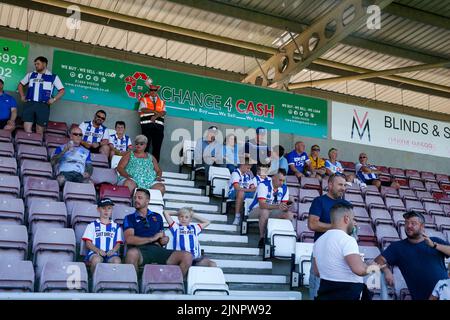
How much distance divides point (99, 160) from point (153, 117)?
149 centimetres

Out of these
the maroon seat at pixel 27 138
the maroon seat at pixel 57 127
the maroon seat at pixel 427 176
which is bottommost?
the maroon seat at pixel 27 138

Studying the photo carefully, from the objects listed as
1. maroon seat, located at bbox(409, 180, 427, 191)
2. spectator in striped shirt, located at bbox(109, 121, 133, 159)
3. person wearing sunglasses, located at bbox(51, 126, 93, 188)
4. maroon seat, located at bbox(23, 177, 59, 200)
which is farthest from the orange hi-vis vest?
maroon seat, located at bbox(409, 180, 427, 191)

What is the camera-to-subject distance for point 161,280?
4914 mm

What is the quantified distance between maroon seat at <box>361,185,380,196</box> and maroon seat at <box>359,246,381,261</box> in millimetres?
2432

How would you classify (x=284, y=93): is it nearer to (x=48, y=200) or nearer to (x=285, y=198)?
(x=285, y=198)

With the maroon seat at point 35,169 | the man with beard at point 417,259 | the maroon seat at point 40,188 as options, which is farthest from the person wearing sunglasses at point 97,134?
the man with beard at point 417,259

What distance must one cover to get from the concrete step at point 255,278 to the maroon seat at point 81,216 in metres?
1.52

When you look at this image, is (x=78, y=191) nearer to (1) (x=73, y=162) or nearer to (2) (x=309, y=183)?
(1) (x=73, y=162)

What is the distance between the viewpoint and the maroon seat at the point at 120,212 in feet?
19.8

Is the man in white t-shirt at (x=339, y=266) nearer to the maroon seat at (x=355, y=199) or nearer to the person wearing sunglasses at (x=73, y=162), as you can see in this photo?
the person wearing sunglasses at (x=73, y=162)

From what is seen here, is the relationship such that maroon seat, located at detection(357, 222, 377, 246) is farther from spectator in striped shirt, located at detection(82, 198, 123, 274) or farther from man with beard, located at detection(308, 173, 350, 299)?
spectator in striped shirt, located at detection(82, 198, 123, 274)

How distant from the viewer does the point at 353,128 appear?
1170 centimetres

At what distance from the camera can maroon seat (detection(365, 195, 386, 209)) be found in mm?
8687
